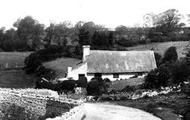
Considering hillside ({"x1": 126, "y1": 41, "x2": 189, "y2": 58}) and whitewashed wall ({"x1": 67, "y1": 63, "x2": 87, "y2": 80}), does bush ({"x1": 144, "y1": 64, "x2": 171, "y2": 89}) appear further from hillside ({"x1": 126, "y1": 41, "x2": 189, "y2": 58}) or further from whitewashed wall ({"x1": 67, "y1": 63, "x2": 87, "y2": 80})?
hillside ({"x1": 126, "y1": 41, "x2": 189, "y2": 58})

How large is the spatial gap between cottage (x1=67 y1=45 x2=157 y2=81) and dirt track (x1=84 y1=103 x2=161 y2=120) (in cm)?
2274

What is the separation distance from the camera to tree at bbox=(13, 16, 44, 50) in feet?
337

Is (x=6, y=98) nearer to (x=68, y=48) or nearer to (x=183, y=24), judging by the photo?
(x=68, y=48)

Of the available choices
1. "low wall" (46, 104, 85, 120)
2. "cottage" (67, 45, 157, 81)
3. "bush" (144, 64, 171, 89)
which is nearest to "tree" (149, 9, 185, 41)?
"cottage" (67, 45, 157, 81)

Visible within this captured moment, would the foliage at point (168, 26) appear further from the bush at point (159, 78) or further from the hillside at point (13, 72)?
the bush at point (159, 78)

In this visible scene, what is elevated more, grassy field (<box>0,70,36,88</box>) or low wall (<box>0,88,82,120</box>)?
low wall (<box>0,88,82,120</box>)

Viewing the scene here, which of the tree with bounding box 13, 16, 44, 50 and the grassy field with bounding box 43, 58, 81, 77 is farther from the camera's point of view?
the tree with bounding box 13, 16, 44, 50

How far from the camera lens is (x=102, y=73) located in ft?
181

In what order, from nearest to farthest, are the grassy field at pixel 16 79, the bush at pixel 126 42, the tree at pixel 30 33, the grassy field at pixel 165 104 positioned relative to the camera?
the grassy field at pixel 165 104, the grassy field at pixel 16 79, the bush at pixel 126 42, the tree at pixel 30 33

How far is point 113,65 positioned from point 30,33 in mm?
57159

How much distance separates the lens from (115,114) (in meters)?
28.5

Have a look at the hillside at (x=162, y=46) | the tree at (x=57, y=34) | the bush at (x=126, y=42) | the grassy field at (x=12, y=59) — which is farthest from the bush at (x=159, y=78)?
the tree at (x=57, y=34)

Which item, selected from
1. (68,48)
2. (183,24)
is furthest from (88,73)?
(183,24)

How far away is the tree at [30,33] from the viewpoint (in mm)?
102625
